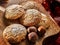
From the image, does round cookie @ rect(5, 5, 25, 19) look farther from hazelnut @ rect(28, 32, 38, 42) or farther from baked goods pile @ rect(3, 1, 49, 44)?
hazelnut @ rect(28, 32, 38, 42)

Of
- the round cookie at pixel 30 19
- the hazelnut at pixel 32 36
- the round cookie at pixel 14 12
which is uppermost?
the round cookie at pixel 14 12

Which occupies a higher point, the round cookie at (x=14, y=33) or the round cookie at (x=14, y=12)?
the round cookie at (x=14, y=12)

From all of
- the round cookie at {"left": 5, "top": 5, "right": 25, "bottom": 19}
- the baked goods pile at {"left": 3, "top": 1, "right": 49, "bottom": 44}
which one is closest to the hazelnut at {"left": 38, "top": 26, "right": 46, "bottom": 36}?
the baked goods pile at {"left": 3, "top": 1, "right": 49, "bottom": 44}

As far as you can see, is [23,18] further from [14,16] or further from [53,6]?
[53,6]

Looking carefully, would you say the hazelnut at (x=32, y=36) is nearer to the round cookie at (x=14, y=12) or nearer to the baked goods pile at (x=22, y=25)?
the baked goods pile at (x=22, y=25)

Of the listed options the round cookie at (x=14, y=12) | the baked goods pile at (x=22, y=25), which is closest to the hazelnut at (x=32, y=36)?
the baked goods pile at (x=22, y=25)

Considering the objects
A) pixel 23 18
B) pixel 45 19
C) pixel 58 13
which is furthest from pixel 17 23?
pixel 58 13
